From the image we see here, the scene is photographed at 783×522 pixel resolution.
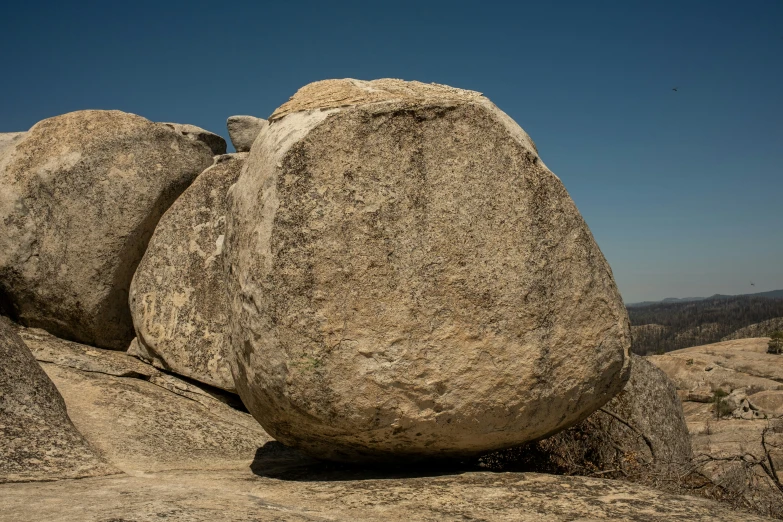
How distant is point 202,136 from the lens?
7.97 meters

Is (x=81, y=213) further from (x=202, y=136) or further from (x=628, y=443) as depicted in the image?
(x=628, y=443)

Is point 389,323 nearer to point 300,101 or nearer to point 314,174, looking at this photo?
point 314,174

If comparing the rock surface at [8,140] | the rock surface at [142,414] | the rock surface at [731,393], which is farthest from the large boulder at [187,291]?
the rock surface at [731,393]

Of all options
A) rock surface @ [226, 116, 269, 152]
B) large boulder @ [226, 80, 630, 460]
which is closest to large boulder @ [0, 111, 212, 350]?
rock surface @ [226, 116, 269, 152]

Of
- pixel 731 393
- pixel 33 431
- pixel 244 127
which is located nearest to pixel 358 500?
pixel 33 431

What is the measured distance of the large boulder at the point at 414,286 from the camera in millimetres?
4020

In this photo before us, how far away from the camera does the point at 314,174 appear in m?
4.16

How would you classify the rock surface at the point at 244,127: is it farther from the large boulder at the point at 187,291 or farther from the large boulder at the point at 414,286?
the large boulder at the point at 414,286

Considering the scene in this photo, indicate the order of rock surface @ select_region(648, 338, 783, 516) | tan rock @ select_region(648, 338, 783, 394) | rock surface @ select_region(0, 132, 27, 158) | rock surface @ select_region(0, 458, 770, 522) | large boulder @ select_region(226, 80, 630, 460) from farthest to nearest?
tan rock @ select_region(648, 338, 783, 394)
rock surface @ select_region(648, 338, 783, 516)
rock surface @ select_region(0, 132, 27, 158)
large boulder @ select_region(226, 80, 630, 460)
rock surface @ select_region(0, 458, 770, 522)

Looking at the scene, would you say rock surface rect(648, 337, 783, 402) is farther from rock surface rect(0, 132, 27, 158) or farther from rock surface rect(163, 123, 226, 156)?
rock surface rect(0, 132, 27, 158)

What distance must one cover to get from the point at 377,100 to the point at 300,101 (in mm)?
614

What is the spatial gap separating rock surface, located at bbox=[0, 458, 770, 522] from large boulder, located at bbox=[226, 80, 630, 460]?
31 centimetres

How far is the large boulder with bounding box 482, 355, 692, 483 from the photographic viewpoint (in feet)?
17.9

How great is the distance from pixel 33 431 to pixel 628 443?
15.9 feet
